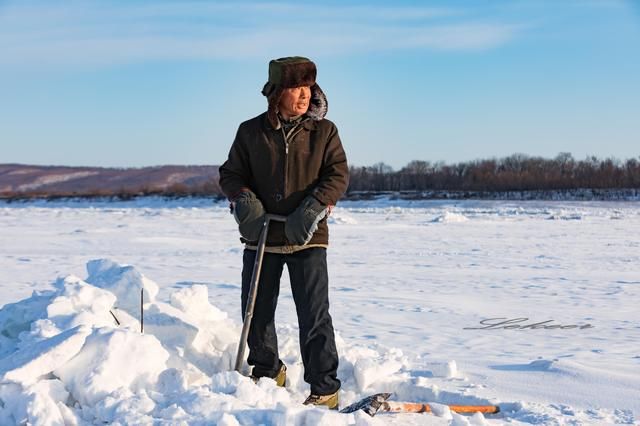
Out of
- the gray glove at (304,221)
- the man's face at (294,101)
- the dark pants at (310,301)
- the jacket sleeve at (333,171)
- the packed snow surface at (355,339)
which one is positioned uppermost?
the man's face at (294,101)

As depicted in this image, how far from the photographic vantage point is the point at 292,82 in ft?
10.9

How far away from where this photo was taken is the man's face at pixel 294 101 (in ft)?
11.0

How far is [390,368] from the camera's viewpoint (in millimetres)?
3891

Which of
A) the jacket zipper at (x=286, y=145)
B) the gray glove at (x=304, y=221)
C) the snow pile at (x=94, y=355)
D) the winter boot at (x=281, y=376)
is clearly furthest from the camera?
the winter boot at (x=281, y=376)

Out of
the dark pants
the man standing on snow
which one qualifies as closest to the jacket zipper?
the man standing on snow

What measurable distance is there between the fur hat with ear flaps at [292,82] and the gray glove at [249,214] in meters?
0.34

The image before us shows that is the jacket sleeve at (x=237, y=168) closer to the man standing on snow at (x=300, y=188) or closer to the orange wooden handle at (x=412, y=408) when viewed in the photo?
the man standing on snow at (x=300, y=188)

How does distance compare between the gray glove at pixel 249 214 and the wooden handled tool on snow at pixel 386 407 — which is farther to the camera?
the gray glove at pixel 249 214

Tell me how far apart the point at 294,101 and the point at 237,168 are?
415 millimetres

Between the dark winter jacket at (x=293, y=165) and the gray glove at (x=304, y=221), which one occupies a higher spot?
the dark winter jacket at (x=293, y=165)

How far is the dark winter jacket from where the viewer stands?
3.41 metres

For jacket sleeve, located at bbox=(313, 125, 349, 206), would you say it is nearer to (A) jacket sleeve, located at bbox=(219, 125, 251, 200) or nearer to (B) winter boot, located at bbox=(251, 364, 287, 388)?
(A) jacket sleeve, located at bbox=(219, 125, 251, 200)

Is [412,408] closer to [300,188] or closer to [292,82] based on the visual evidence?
[300,188]

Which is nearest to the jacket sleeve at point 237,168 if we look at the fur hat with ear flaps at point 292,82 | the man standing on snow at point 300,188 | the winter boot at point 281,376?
the man standing on snow at point 300,188
